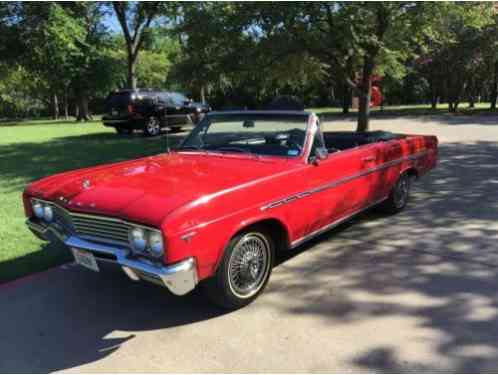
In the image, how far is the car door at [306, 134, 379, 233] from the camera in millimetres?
3990

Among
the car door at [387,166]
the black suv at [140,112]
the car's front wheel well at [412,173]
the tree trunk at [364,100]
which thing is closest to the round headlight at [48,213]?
the car door at [387,166]

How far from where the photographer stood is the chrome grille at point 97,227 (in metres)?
2.98

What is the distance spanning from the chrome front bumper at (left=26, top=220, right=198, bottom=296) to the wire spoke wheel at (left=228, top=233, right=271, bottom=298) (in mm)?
450

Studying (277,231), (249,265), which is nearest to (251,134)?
(277,231)

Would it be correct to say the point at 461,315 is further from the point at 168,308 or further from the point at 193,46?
the point at 193,46

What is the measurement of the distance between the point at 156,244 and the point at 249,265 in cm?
92

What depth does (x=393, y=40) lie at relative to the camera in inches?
491

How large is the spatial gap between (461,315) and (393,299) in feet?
1.69

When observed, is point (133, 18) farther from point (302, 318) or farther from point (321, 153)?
point (302, 318)

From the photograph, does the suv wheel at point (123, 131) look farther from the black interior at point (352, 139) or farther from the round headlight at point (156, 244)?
the round headlight at point (156, 244)

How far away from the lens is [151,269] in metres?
2.79

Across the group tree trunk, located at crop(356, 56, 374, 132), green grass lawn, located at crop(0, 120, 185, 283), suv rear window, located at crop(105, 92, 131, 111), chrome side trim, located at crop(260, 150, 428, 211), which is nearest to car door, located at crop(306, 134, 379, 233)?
chrome side trim, located at crop(260, 150, 428, 211)

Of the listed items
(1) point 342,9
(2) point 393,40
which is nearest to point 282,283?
(1) point 342,9

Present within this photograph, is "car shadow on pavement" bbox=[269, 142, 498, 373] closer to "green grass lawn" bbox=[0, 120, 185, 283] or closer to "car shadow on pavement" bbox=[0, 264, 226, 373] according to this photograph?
"car shadow on pavement" bbox=[0, 264, 226, 373]
